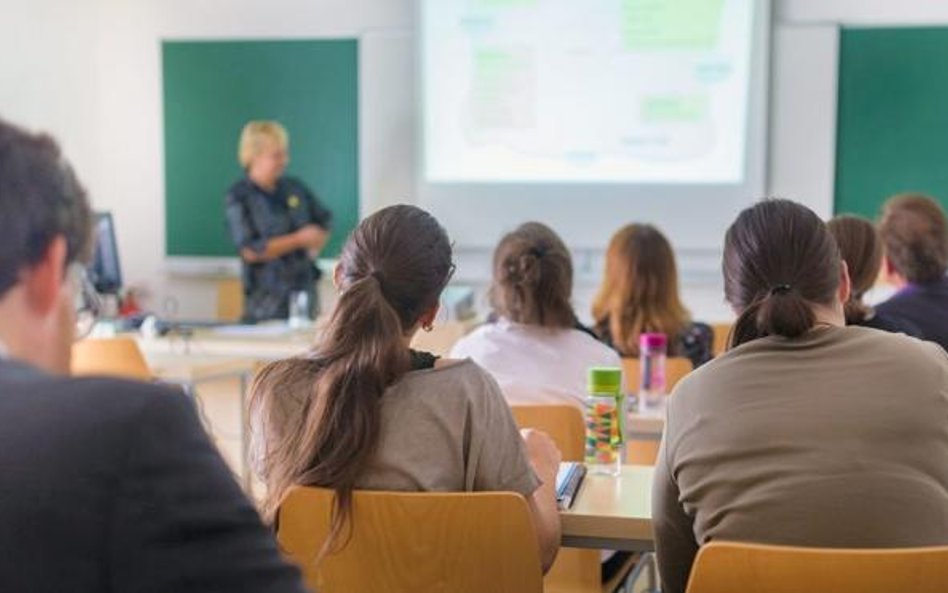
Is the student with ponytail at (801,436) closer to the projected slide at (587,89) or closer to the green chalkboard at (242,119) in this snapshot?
the projected slide at (587,89)

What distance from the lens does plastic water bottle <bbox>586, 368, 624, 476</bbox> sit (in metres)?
2.35

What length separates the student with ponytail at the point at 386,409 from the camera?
1.79m

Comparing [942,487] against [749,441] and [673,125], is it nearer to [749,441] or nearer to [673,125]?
[749,441]

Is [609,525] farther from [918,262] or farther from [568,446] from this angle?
[918,262]

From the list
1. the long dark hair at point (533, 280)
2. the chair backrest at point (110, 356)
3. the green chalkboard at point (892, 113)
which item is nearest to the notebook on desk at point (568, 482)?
the long dark hair at point (533, 280)

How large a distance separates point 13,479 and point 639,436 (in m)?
2.54

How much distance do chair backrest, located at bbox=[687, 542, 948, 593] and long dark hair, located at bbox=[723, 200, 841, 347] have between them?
508 mm

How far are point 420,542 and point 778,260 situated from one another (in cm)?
77

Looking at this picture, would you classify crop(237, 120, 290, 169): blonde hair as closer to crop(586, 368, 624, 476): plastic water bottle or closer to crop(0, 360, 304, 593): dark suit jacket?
crop(586, 368, 624, 476): plastic water bottle

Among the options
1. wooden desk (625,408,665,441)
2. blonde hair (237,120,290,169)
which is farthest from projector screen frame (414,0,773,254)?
wooden desk (625,408,665,441)

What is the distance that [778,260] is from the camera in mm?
1876

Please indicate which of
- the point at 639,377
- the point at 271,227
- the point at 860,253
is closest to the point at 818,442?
the point at 860,253

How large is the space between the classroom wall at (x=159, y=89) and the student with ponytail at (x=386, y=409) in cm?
419

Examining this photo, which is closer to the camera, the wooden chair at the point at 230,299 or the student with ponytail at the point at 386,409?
the student with ponytail at the point at 386,409
